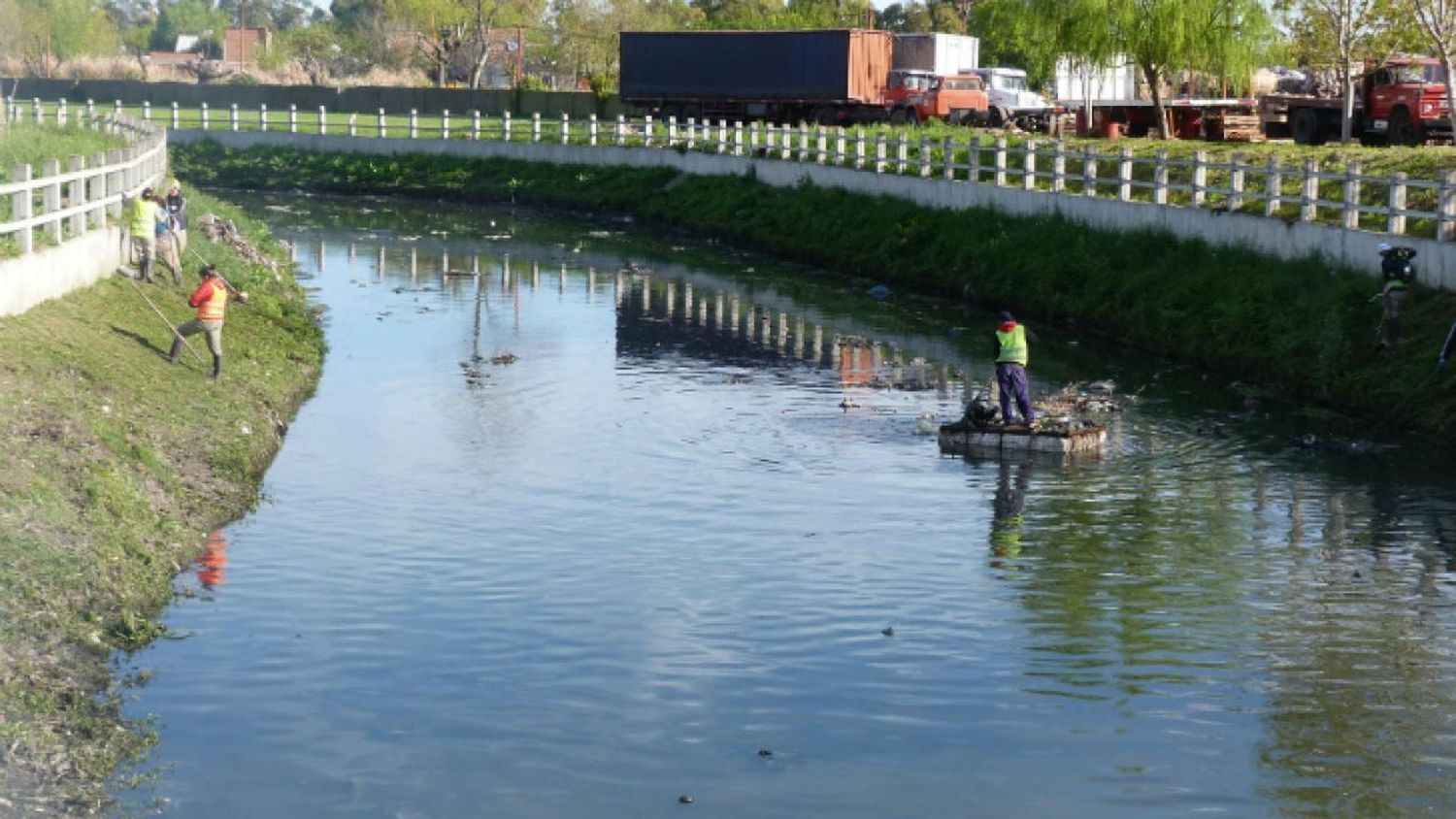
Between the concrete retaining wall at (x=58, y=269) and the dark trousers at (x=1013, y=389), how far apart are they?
430 inches

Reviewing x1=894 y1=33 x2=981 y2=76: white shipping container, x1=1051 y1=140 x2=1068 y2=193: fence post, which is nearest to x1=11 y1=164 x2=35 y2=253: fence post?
x1=1051 y1=140 x2=1068 y2=193: fence post

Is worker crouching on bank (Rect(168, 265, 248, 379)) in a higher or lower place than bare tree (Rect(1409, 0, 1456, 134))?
lower

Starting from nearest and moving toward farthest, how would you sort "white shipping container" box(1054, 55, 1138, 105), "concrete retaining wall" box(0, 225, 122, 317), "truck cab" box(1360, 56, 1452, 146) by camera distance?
"concrete retaining wall" box(0, 225, 122, 317)
"truck cab" box(1360, 56, 1452, 146)
"white shipping container" box(1054, 55, 1138, 105)

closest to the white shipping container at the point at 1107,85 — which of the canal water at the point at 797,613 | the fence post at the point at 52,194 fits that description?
the canal water at the point at 797,613

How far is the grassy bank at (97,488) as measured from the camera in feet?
43.4

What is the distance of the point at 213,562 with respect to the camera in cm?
1841

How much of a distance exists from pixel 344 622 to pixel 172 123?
6567cm

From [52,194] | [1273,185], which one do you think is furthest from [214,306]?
[1273,185]

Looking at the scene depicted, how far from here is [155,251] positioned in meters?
30.5

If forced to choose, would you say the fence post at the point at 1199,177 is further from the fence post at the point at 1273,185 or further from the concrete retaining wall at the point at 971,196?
the fence post at the point at 1273,185

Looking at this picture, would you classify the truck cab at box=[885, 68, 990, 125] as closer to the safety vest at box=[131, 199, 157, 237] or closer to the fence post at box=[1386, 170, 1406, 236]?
the fence post at box=[1386, 170, 1406, 236]

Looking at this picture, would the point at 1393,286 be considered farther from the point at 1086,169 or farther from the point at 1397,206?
the point at 1086,169

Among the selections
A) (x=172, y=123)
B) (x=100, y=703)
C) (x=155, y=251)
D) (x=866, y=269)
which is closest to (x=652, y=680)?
(x=100, y=703)

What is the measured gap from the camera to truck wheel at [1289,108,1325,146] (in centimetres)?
5078
